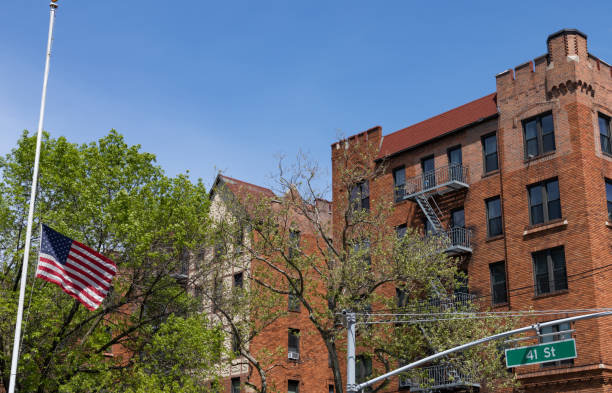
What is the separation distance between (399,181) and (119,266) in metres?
17.6

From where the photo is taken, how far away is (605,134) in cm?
3625

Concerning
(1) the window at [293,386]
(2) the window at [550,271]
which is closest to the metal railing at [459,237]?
(2) the window at [550,271]

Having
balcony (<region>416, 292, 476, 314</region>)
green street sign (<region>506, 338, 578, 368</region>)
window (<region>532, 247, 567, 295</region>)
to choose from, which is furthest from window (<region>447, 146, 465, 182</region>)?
green street sign (<region>506, 338, 578, 368</region>)

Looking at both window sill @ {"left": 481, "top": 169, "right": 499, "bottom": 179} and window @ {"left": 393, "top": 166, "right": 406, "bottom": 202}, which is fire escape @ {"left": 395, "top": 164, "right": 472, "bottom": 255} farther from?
window sill @ {"left": 481, "top": 169, "right": 499, "bottom": 179}

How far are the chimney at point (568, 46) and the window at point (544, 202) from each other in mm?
5987

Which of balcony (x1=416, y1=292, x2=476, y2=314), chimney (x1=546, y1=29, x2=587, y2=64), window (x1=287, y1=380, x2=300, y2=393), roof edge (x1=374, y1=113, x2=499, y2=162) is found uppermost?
chimney (x1=546, y1=29, x2=587, y2=64)

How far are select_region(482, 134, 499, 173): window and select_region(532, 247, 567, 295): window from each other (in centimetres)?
561

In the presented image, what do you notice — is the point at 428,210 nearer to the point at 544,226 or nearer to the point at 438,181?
the point at 438,181

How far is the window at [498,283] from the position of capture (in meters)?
35.8

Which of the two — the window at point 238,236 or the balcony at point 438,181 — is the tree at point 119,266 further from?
the balcony at point 438,181

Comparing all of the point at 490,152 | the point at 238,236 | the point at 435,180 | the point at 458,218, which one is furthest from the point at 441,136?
the point at 238,236

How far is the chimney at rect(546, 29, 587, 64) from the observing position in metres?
35.9

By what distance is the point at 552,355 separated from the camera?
18.1m

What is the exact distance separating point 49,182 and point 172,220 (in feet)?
17.6
